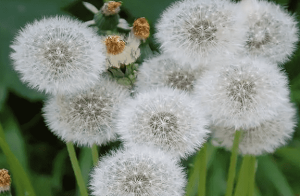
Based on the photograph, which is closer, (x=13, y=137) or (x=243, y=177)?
(x=243, y=177)

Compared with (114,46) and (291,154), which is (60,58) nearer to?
(114,46)

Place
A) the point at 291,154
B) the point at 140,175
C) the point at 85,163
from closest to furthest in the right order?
the point at 140,175 < the point at 85,163 < the point at 291,154

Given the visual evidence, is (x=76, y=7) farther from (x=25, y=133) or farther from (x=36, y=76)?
(x=36, y=76)

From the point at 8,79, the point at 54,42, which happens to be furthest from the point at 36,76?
the point at 8,79

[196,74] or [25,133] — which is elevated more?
[196,74]

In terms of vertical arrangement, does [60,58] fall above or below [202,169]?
above

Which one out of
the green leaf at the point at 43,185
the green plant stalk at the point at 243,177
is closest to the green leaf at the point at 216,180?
the green plant stalk at the point at 243,177

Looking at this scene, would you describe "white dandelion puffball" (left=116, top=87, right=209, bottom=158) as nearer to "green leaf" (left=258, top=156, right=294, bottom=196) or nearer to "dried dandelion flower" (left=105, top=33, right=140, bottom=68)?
"dried dandelion flower" (left=105, top=33, right=140, bottom=68)

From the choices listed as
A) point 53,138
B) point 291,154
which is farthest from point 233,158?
point 53,138
